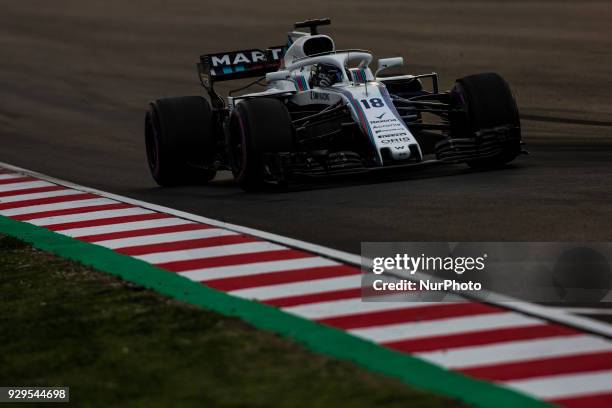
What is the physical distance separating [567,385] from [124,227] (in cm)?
695

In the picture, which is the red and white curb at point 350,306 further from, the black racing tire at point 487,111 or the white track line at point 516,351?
the black racing tire at point 487,111

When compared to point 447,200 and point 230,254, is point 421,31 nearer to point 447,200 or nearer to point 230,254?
point 447,200

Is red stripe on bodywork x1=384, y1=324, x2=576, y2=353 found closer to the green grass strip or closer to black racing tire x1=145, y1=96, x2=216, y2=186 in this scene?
the green grass strip

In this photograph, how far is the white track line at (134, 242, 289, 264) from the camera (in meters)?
11.6

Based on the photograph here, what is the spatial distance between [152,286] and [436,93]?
6552 millimetres

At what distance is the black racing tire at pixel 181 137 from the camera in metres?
16.5

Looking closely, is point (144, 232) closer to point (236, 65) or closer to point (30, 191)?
point (30, 191)

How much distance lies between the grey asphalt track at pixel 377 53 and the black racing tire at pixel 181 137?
29cm

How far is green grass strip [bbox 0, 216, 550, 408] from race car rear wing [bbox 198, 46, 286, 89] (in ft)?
16.6

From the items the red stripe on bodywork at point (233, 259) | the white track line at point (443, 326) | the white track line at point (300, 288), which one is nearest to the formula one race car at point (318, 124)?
the red stripe on bodywork at point (233, 259)

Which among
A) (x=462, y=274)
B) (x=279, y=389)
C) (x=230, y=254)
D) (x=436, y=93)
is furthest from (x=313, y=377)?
(x=436, y=93)

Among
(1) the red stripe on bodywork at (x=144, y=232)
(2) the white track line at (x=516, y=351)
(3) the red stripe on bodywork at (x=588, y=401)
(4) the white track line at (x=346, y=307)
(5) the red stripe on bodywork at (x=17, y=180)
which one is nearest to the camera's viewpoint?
(3) the red stripe on bodywork at (x=588, y=401)

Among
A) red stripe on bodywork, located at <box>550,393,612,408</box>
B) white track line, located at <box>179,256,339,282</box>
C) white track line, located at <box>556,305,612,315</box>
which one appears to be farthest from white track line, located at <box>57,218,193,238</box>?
red stripe on bodywork, located at <box>550,393,612,408</box>

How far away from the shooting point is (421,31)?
3262 centimetres
